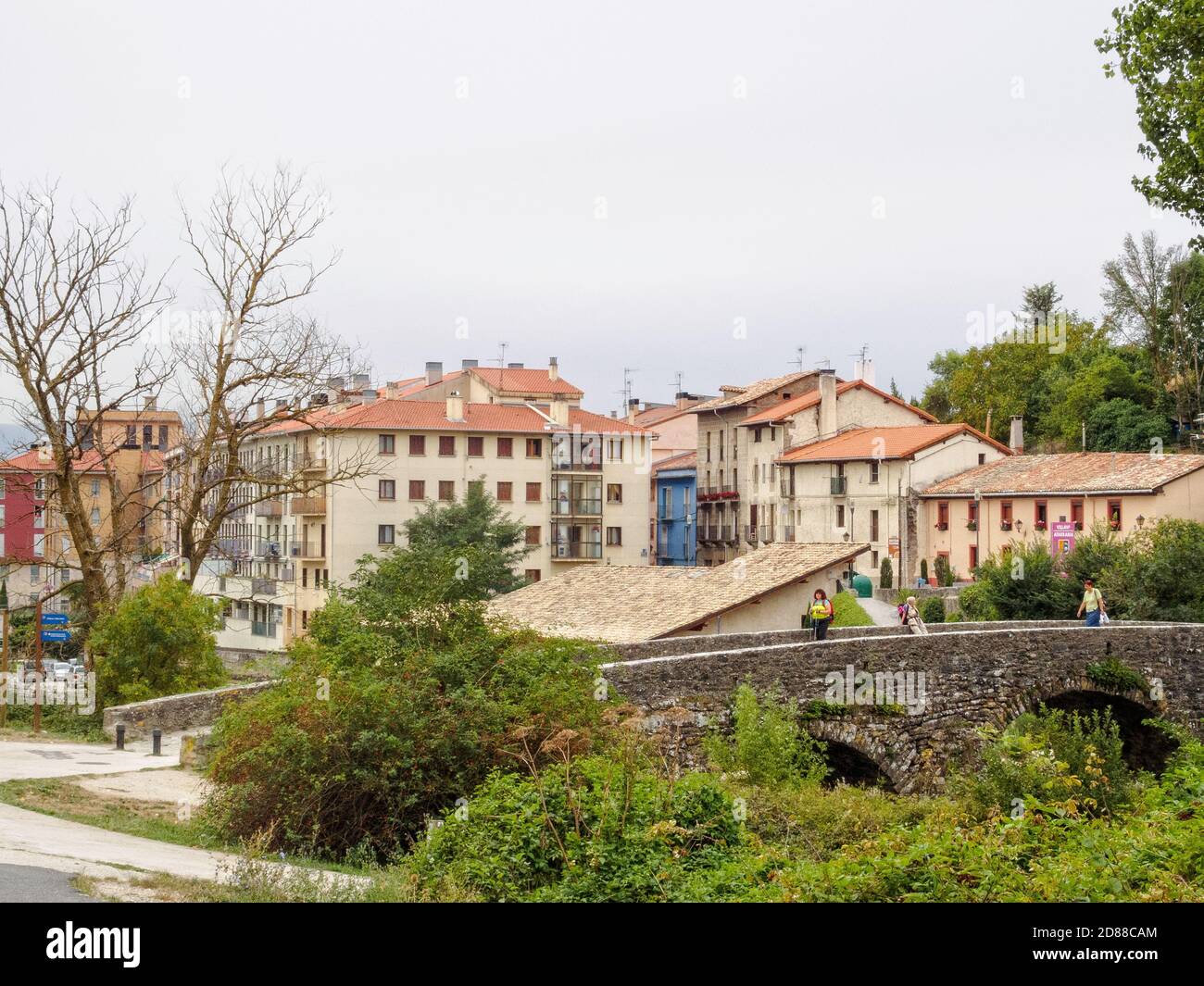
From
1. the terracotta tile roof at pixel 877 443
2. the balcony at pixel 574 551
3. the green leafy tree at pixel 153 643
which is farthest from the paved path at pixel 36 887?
the balcony at pixel 574 551

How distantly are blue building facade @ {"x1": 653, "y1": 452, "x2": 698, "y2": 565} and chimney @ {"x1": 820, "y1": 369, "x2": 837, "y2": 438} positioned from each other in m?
9.97

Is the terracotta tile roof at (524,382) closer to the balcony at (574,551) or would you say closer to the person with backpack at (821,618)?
the balcony at (574,551)

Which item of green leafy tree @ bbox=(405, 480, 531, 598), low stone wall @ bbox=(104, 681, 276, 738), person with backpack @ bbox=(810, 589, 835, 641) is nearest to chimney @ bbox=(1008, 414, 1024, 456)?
green leafy tree @ bbox=(405, 480, 531, 598)

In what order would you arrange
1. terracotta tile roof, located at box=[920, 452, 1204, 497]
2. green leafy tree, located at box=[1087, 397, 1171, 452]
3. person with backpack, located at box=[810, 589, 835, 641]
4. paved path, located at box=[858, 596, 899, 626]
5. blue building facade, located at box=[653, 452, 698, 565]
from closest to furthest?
person with backpack, located at box=[810, 589, 835, 641], paved path, located at box=[858, 596, 899, 626], terracotta tile roof, located at box=[920, 452, 1204, 497], green leafy tree, located at box=[1087, 397, 1171, 452], blue building facade, located at box=[653, 452, 698, 565]

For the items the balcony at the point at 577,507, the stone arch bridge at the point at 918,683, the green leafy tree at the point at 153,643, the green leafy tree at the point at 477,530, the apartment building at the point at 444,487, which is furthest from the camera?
the balcony at the point at 577,507

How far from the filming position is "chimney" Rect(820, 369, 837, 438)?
69188mm

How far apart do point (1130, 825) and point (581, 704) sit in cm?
662

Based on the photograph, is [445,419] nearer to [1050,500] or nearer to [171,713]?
[1050,500]

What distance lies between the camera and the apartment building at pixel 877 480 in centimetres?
6000

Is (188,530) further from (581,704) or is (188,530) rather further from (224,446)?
A: (581,704)

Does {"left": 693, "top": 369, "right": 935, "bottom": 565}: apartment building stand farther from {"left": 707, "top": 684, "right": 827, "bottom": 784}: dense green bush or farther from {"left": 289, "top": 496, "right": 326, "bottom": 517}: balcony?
{"left": 707, "top": 684, "right": 827, "bottom": 784}: dense green bush

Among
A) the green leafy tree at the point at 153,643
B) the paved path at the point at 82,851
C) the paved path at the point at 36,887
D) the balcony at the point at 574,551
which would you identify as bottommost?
the paved path at the point at 82,851

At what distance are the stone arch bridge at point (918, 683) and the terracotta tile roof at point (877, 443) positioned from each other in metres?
30.5
